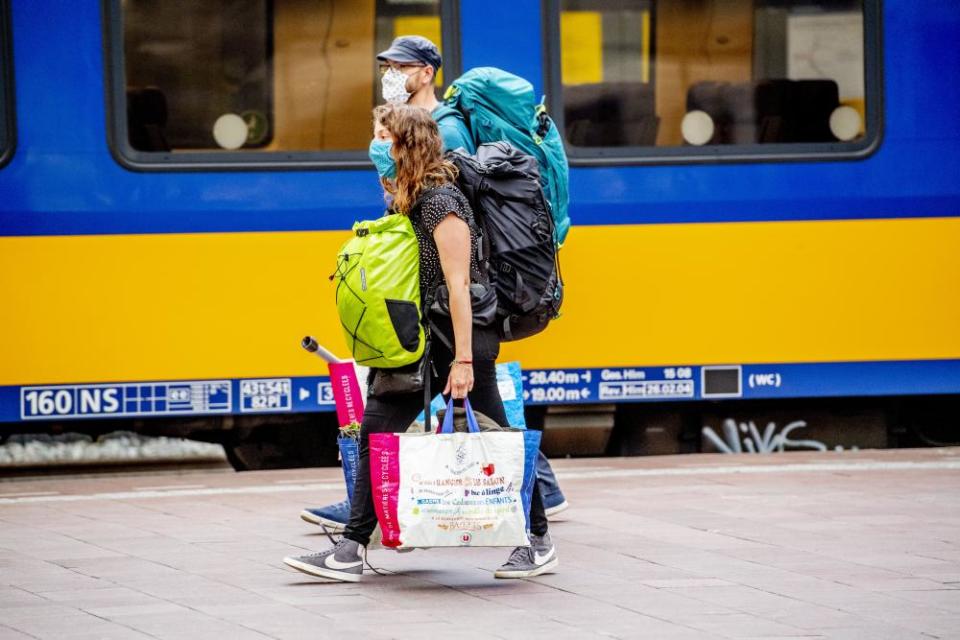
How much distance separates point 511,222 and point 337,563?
1268 millimetres

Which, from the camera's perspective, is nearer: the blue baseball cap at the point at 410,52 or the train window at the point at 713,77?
the blue baseball cap at the point at 410,52

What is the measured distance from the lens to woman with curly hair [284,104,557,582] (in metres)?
5.46

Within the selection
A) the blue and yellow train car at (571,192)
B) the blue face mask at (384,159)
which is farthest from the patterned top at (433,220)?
the blue and yellow train car at (571,192)

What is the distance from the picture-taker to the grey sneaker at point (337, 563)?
Answer: 5.64m

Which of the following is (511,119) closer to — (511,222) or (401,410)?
(511,222)

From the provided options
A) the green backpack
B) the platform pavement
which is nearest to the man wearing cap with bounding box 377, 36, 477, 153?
the green backpack

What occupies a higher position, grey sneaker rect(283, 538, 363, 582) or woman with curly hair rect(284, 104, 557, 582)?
woman with curly hair rect(284, 104, 557, 582)

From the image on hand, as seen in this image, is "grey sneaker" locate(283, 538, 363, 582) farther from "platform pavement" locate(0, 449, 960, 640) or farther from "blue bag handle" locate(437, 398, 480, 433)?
"blue bag handle" locate(437, 398, 480, 433)

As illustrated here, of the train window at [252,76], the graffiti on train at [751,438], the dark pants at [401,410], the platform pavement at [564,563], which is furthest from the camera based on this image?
the graffiti on train at [751,438]

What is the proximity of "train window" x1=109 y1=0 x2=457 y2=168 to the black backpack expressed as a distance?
110 inches

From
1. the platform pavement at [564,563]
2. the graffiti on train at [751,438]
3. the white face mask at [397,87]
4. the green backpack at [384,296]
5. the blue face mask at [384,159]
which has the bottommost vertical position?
the graffiti on train at [751,438]

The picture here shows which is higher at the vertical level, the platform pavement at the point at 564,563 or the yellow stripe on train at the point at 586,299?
the yellow stripe on train at the point at 586,299

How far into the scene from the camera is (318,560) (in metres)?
5.68

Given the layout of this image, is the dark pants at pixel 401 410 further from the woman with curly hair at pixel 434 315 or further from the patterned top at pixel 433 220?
the patterned top at pixel 433 220
